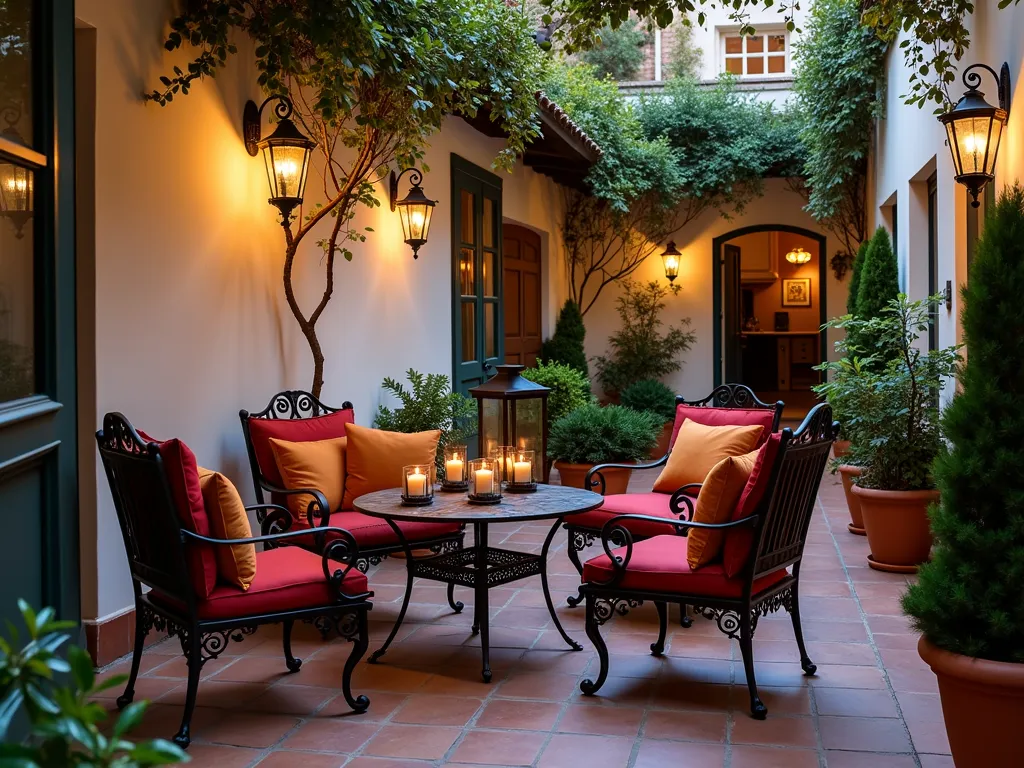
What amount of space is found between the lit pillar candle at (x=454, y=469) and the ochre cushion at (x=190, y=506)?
1293 mm

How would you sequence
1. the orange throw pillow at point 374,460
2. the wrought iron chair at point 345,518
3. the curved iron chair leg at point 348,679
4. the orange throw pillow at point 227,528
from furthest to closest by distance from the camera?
1. the orange throw pillow at point 374,460
2. the wrought iron chair at point 345,518
3. the curved iron chair leg at point 348,679
4. the orange throw pillow at point 227,528

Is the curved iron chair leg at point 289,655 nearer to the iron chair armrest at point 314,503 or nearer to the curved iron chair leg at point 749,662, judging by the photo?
the iron chair armrest at point 314,503

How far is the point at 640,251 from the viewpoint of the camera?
1268 cm

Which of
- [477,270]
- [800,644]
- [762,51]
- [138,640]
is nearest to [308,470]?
[138,640]

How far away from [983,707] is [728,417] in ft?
8.57

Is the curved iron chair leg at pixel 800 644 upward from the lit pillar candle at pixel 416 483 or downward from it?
downward

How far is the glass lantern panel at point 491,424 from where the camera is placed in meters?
6.16

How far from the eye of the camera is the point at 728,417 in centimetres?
507

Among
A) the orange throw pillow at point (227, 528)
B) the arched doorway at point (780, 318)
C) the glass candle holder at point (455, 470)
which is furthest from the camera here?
the arched doorway at point (780, 318)

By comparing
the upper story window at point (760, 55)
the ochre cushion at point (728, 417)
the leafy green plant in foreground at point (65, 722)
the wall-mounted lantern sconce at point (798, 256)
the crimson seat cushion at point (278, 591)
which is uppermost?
the upper story window at point (760, 55)

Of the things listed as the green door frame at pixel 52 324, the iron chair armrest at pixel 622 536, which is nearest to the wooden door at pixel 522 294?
the iron chair armrest at pixel 622 536

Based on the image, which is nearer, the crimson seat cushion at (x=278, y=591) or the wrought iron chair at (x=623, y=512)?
the crimson seat cushion at (x=278, y=591)

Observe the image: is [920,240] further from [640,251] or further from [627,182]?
[640,251]

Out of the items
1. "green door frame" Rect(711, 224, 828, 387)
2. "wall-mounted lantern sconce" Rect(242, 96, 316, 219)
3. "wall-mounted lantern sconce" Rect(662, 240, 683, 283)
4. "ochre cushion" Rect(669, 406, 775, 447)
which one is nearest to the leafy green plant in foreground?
"wall-mounted lantern sconce" Rect(242, 96, 316, 219)
